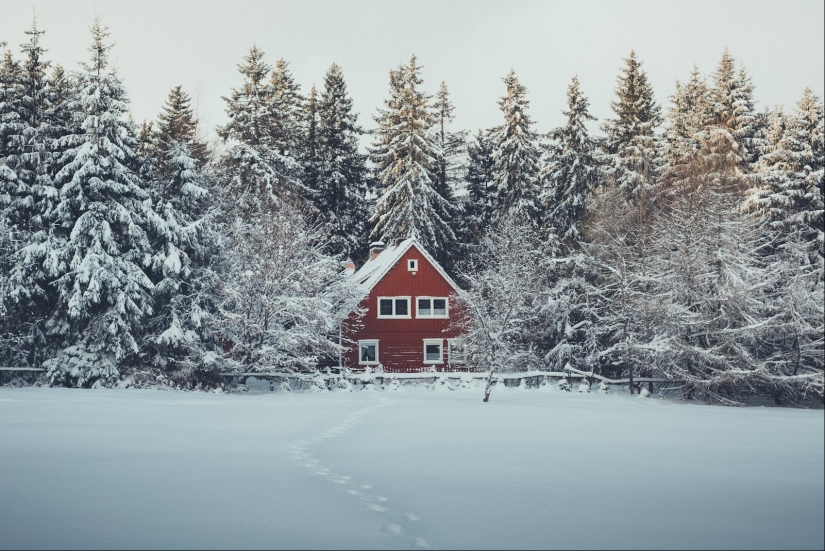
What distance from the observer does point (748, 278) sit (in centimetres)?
1067

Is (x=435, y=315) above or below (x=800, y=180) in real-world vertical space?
above

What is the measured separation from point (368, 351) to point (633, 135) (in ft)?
59.8

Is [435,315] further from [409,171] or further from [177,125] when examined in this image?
[177,125]

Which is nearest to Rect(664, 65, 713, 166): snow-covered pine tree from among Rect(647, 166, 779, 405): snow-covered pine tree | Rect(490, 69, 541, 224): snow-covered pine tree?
Rect(490, 69, 541, 224): snow-covered pine tree

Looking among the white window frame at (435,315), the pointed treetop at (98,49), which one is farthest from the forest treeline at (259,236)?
the white window frame at (435,315)

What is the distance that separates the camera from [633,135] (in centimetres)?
4062

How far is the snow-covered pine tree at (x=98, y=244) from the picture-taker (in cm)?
3180

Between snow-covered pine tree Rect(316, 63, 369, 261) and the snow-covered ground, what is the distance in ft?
114

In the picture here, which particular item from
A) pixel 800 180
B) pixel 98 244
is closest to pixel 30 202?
pixel 98 244

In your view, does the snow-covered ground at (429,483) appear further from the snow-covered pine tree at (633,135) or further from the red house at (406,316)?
the red house at (406,316)

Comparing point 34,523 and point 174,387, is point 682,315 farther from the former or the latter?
point 174,387

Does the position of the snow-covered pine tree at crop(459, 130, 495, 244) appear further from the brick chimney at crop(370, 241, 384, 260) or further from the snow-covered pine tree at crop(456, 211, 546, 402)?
the snow-covered pine tree at crop(456, 211, 546, 402)

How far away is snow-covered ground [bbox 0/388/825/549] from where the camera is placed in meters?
6.36

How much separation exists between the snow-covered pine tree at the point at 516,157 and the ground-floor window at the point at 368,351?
34.4 ft
